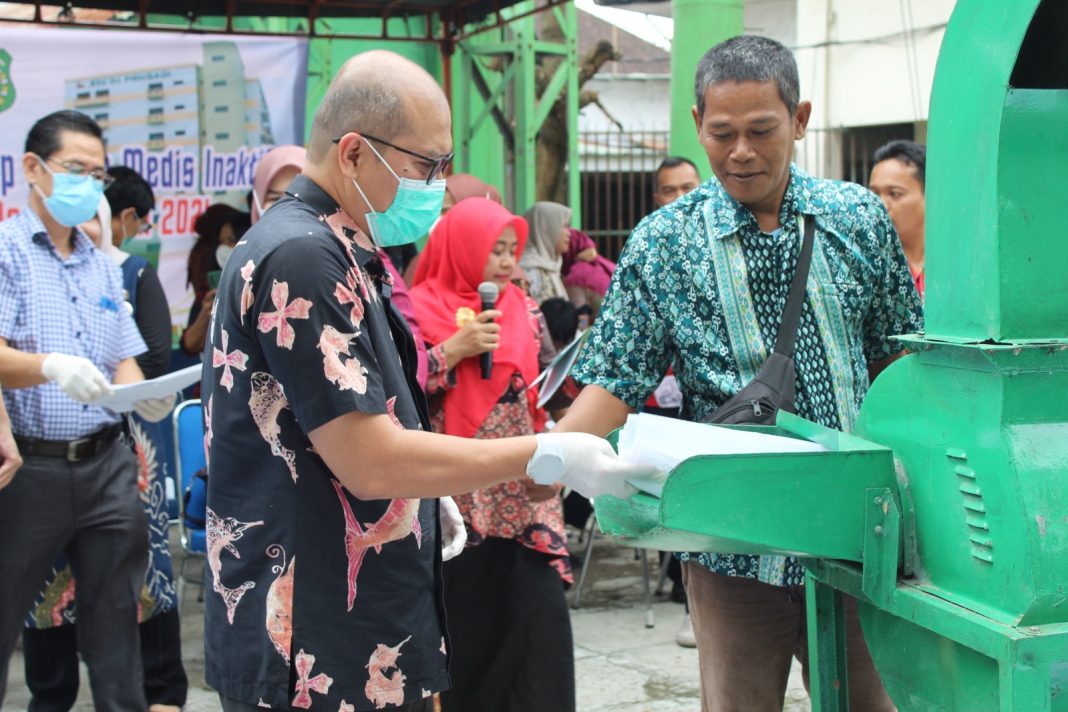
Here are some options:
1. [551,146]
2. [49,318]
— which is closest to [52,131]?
[49,318]

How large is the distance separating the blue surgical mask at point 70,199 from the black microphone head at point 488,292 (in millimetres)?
1250

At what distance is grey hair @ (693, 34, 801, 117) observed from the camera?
248cm

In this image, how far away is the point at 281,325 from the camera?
190 cm

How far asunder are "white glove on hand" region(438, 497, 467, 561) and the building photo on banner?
360 cm

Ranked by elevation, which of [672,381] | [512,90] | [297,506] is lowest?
[672,381]

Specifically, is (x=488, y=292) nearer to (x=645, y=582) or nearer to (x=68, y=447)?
(x=68, y=447)

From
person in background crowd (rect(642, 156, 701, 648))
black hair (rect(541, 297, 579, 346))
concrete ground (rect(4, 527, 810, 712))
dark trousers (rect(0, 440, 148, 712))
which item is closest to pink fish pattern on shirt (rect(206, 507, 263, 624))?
dark trousers (rect(0, 440, 148, 712))

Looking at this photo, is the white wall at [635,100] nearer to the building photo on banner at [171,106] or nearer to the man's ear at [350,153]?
the building photo on banner at [171,106]

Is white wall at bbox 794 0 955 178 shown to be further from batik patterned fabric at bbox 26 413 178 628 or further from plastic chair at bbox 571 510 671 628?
batik patterned fabric at bbox 26 413 178 628

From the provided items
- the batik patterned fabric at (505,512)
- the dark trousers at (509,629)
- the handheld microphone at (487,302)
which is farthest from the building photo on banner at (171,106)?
the dark trousers at (509,629)

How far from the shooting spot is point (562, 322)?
5.81m

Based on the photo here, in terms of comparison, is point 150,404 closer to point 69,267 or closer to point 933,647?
point 69,267

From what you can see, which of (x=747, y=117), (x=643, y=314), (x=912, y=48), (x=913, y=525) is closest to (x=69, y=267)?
(x=643, y=314)

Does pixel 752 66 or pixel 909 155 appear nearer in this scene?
pixel 752 66
